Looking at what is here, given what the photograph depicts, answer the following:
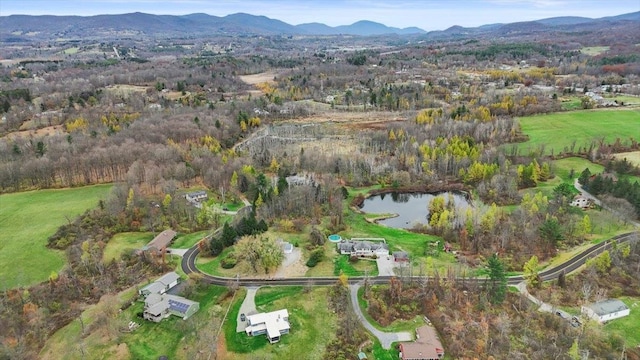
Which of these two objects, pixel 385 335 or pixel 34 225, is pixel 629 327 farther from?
pixel 34 225

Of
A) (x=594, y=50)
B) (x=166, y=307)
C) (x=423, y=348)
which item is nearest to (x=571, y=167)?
(x=423, y=348)

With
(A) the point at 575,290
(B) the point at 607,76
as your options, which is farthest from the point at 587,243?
(B) the point at 607,76

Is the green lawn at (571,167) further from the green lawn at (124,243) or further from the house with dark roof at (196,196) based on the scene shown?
the green lawn at (124,243)

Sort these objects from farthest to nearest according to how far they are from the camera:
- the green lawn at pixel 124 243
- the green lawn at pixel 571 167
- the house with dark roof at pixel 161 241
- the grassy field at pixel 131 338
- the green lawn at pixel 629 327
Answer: the green lawn at pixel 571 167
the green lawn at pixel 124 243
the house with dark roof at pixel 161 241
the green lawn at pixel 629 327
the grassy field at pixel 131 338

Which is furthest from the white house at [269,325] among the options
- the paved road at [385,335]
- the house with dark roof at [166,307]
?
the paved road at [385,335]

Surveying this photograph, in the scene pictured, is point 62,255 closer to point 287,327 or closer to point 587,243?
point 287,327

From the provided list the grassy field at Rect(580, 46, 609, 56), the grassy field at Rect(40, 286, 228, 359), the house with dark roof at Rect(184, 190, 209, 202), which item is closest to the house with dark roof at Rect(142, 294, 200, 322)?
the grassy field at Rect(40, 286, 228, 359)

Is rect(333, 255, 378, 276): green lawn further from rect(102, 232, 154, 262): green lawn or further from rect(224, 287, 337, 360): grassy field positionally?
rect(102, 232, 154, 262): green lawn
